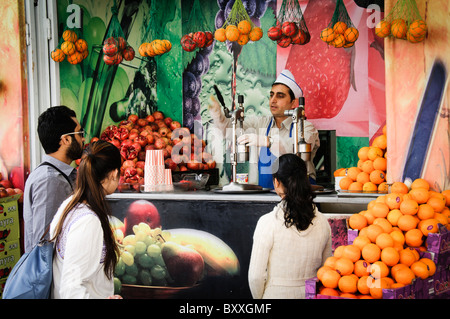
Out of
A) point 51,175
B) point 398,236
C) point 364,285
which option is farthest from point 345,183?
point 51,175

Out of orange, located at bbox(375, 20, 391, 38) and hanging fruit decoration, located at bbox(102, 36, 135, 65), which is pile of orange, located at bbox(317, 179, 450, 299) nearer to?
orange, located at bbox(375, 20, 391, 38)

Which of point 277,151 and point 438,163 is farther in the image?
point 277,151

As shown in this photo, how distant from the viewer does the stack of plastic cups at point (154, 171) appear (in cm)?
410

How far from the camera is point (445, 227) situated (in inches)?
106

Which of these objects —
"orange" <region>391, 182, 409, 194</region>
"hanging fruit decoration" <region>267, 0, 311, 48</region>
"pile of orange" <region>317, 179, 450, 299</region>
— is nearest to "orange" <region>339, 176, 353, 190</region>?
"orange" <region>391, 182, 409, 194</region>

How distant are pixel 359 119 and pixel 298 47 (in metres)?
1.16

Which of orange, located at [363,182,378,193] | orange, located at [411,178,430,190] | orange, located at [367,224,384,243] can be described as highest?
orange, located at [411,178,430,190]

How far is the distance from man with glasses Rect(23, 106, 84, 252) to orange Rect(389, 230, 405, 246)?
1819mm

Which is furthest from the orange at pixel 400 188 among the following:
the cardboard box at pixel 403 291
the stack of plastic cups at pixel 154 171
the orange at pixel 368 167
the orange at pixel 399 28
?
the stack of plastic cups at pixel 154 171

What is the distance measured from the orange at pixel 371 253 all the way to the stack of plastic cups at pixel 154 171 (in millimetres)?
2122

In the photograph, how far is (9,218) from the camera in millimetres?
4262

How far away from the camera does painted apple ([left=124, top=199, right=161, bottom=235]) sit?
3.95 m
